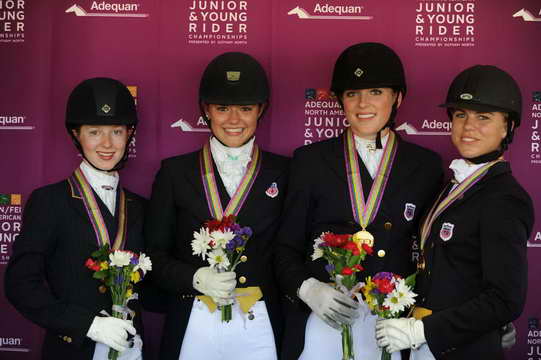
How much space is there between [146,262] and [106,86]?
1010 mm

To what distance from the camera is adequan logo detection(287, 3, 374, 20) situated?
421 centimetres

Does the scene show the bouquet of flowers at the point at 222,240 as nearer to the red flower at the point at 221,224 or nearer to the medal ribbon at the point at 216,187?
the red flower at the point at 221,224

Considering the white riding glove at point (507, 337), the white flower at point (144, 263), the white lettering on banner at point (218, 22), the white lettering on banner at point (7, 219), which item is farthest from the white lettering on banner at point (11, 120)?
the white riding glove at point (507, 337)

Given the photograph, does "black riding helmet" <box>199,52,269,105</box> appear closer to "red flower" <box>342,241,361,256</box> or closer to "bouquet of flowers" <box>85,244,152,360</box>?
"bouquet of flowers" <box>85,244,152,360</box>

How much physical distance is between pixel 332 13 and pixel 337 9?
4 centimetres

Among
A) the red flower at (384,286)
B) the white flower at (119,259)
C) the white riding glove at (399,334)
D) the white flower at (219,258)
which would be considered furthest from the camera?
the white flower at (219,258)

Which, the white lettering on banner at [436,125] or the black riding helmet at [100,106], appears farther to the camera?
the white lettering on banner at [436,125]

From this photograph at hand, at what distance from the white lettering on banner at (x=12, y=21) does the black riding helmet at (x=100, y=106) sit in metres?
1.05

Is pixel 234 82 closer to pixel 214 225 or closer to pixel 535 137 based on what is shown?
pixel 214 225

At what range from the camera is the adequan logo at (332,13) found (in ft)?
13.8

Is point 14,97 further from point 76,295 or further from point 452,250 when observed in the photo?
point 452,250

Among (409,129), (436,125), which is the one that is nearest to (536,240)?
(436,125)

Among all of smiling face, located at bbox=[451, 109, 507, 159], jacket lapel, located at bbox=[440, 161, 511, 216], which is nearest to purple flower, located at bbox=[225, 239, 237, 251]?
jacket lapel, located at bbox=[440, 161, 511, 216]

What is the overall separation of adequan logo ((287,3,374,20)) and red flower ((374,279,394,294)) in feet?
6.76
